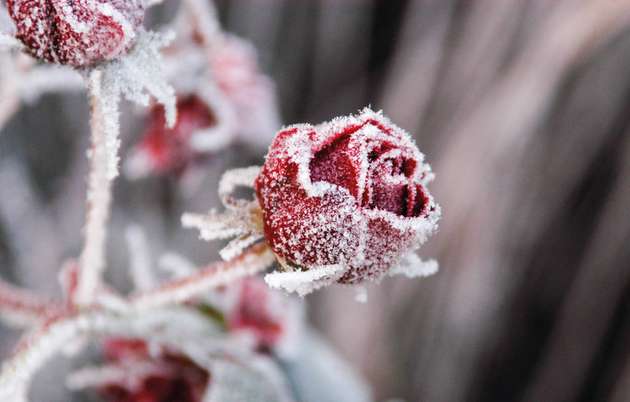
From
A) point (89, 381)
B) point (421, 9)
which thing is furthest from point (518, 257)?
point (89, 381)

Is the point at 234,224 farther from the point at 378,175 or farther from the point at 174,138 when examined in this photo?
the point at 174,138

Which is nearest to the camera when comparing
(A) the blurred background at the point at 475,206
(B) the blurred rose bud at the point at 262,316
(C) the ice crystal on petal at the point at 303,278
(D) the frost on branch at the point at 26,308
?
(C) the ice crystal on petal at the point at 303,278

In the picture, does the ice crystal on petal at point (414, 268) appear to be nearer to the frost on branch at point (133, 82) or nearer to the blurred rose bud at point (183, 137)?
the frost on branch at point (133, 82)

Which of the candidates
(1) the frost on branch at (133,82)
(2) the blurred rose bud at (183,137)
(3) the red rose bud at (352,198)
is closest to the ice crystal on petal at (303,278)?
(3) the red rose bud at (352,198)

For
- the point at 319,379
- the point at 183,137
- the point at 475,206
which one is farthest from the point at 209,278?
the point at 475,206

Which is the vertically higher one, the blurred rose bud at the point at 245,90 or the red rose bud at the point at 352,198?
the blurred rose bud at the point at 245,90

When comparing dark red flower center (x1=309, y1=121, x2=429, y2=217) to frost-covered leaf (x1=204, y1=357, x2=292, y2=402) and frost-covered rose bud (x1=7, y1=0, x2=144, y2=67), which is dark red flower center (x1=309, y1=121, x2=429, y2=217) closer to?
frost-covered rose bud (x1=7, y1=0, x2=144, y2=67)

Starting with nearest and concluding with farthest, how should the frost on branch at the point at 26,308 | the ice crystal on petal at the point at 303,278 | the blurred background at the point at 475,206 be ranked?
the ice crystal on petal at the point at 303,278
the frost on branch at the point at 26,308
the blurred background at the point at 475,206

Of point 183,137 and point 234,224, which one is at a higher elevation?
point 183,137
